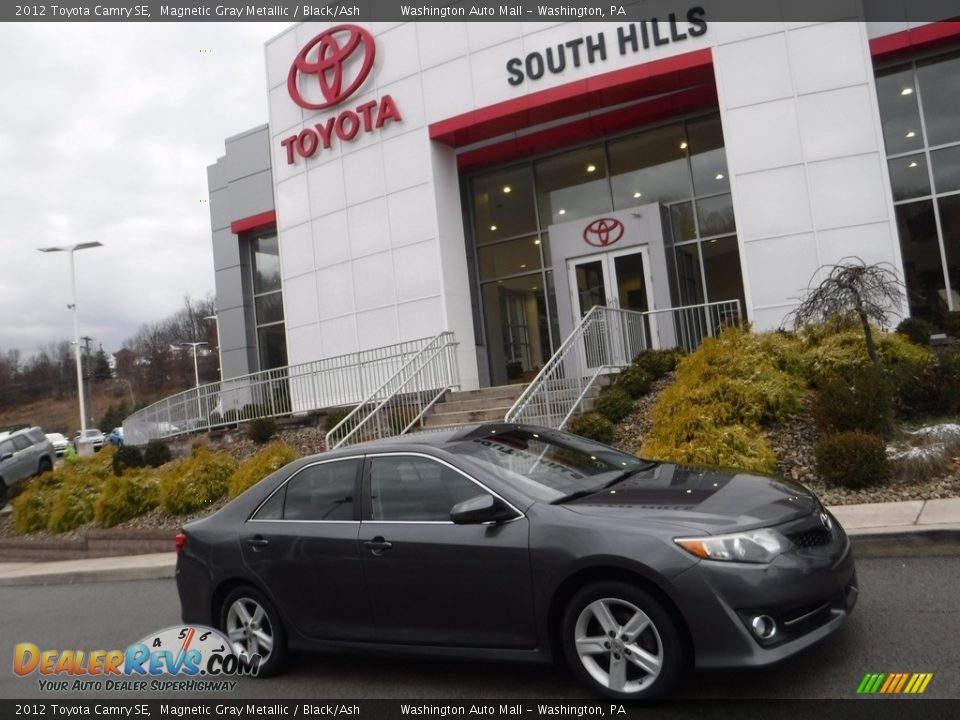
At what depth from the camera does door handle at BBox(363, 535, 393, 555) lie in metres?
4.86

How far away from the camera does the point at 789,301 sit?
14.4 m

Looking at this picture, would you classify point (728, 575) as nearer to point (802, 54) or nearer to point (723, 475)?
point (723, 475)

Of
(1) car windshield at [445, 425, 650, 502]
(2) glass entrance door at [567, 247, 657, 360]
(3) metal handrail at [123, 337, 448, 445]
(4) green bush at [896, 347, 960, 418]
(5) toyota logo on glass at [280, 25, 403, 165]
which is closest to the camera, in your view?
(1) car windshield at [445, 425, 650, 502]

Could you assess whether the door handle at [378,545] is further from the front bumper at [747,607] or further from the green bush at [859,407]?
the green bush at [859,407]

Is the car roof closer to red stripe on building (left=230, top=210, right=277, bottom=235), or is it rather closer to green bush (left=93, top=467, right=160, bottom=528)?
green bush (left=93, top=467, right=160, bottom=528)

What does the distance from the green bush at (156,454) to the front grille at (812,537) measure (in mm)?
15763

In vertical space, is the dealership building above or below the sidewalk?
above

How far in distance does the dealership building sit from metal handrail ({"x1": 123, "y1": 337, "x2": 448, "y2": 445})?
2.18 feet

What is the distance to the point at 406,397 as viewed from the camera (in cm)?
1498

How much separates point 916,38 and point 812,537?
14.4 m

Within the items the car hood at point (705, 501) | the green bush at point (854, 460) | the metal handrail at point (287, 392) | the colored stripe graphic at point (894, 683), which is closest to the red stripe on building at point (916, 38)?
the green bush at point (854, 460)

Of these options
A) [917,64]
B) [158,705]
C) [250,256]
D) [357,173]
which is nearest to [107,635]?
[158,705]

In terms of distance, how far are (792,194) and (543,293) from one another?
6.73 m

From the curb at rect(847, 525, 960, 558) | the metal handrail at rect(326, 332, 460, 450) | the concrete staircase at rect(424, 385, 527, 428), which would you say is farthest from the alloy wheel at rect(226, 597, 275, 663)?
the concrete staircase at rect(424, 385, 527, 428)
